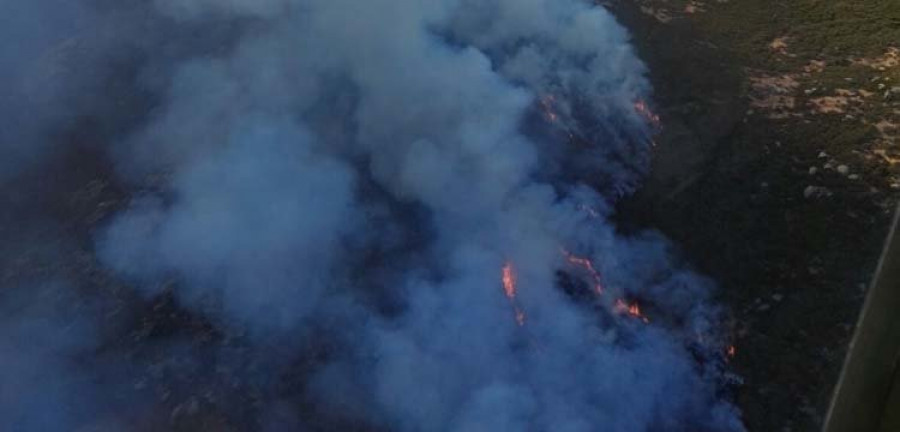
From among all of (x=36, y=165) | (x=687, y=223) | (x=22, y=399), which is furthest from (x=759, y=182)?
(x=36, y=165)

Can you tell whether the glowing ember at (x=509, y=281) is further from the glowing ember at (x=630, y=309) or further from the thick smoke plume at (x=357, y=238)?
the glowing ember at (x=630, y=309)

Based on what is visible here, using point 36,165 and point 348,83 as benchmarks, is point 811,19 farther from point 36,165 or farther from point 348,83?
point 36,165

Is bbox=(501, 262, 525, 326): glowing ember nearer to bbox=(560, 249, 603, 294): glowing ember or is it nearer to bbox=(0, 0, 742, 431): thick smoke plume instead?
bbox=(0, 0, 742, 431): thick smoke plume

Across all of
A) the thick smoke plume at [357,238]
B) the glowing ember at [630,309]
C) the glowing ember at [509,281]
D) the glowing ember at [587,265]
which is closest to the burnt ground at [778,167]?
the thick smoke plume at [357,238]

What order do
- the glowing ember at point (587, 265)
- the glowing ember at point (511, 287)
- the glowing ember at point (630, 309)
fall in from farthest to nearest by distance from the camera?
the glowing ember at point (587, 265) < the glowing ember at point (630, 309) < the glowing ember at point (511, 287)

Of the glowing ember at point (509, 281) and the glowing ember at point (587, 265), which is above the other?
the glowing ember at point (587, 265)
